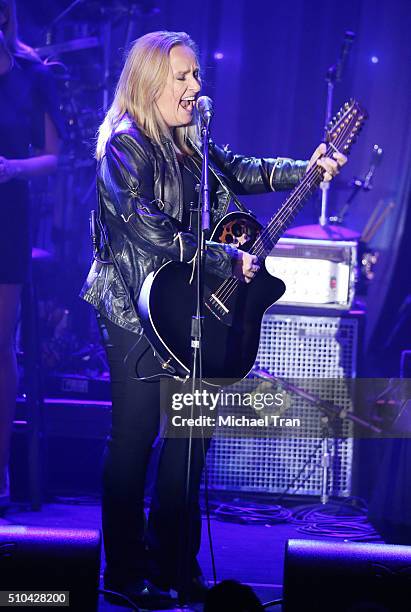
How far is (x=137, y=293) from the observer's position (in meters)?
3.08

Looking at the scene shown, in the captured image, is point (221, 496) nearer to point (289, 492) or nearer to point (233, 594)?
point (289, 492)

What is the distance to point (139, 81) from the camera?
3.14m

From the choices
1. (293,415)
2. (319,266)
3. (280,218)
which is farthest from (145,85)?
(293,415)

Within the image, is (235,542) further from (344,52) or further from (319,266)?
(344,52)

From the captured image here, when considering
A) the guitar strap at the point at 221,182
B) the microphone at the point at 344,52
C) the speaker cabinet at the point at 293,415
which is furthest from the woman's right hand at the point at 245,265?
the microphone at the point at 344,52

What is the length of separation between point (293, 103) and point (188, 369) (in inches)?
137

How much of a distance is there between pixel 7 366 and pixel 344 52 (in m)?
2.71

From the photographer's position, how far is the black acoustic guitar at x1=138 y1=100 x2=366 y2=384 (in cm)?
302

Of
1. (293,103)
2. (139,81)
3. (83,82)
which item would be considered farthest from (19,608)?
(293,103)

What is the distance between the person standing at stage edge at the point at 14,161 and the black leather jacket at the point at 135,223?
129 centimetres

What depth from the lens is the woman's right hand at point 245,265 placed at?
3.04 meters

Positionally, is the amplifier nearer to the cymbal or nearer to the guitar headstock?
the cymbal

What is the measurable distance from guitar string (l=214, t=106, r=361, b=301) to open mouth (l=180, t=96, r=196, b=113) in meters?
0.49

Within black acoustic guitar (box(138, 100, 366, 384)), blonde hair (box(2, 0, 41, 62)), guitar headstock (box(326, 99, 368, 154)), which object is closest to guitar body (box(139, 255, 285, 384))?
black acoustic guitar (box(138, 100, 366, 384))
